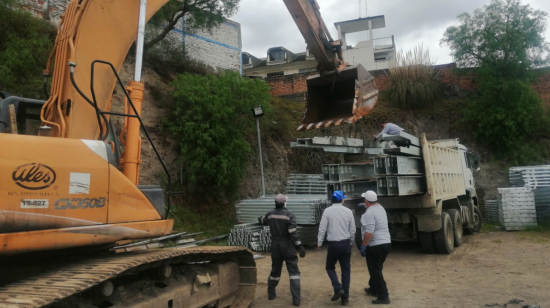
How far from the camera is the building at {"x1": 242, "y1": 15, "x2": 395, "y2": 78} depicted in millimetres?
32438

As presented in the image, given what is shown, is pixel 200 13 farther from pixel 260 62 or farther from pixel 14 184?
pixel 260 62

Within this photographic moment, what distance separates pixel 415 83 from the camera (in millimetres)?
18969

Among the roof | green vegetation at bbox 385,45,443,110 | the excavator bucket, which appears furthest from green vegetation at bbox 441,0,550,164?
the roof

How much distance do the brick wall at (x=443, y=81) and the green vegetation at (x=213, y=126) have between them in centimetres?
749

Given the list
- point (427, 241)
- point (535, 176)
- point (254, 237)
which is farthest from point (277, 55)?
point (427, 241)

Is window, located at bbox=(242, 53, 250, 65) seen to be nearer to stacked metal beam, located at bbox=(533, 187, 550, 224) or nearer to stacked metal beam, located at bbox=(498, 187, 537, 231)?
stacked metal beam, located at bbox=(533, 187, 550, 224)

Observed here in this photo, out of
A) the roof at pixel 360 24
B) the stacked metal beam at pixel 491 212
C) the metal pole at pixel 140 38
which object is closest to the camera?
the metal pole at pixel 140 38

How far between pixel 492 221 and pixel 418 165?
7.81 metres

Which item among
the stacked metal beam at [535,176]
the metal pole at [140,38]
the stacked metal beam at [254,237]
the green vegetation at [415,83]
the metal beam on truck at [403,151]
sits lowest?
the stacked metal beam at [254,237]

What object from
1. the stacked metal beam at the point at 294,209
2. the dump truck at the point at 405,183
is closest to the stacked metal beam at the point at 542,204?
the dump truck at the point at 405,183

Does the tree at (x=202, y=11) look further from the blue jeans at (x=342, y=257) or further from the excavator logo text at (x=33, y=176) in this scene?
the excavator logo text at (x=33, y=176)

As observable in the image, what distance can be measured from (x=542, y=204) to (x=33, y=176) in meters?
14.6

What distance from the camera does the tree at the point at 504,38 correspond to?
14.8 m

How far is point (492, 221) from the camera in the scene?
47.7 ft
